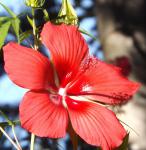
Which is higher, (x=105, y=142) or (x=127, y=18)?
(x=105, y=142)

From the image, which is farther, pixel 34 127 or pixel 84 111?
pixel 84 111

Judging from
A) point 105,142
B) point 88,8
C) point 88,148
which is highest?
point 105,142

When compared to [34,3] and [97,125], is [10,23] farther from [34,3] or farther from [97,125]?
[97,125]


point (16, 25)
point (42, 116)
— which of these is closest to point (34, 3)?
point (16, 25)

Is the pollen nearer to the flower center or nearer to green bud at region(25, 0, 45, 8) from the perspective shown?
the flower center

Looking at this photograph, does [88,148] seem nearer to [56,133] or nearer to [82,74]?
[82,74]

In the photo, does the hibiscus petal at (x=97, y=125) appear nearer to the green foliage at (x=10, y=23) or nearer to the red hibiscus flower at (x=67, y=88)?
the red hibiscus flower at (x=67, y=88)

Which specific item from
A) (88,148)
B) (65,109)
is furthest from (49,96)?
(88,148)

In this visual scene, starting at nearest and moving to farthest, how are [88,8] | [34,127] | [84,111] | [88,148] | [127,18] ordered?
[34,127] → [84,111] → [88,148] → [127,18] → [88,8]
